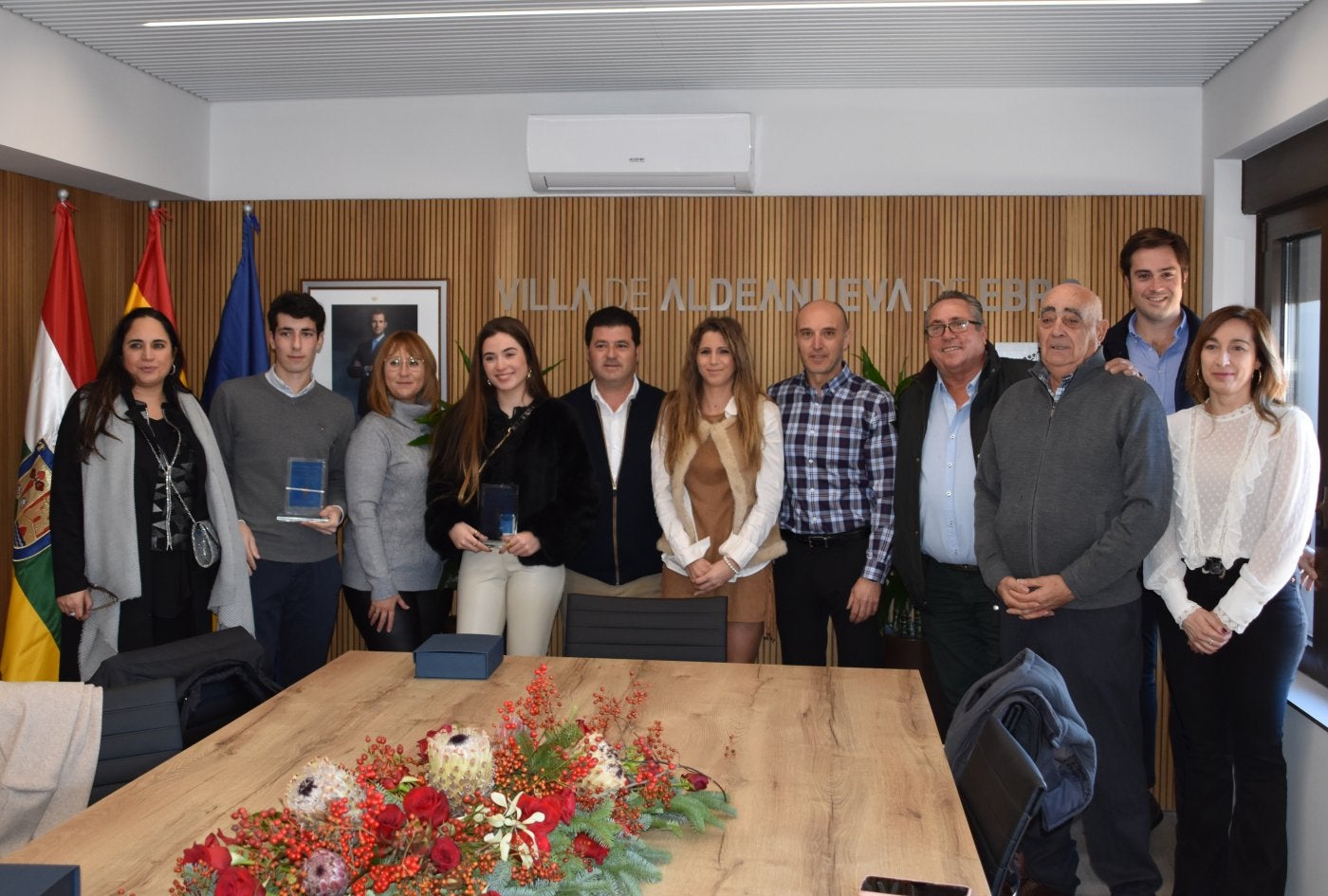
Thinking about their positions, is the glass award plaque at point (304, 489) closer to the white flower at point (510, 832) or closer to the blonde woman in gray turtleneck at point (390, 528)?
the blonde woman in gray turtleneck at point (390, 528)

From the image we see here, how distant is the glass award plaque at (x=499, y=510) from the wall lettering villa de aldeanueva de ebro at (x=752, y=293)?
6.37 feet

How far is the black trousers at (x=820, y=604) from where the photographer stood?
4230 mm

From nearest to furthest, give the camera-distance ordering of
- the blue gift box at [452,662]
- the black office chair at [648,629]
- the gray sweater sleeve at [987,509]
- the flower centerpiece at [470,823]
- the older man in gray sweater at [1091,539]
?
the flower centerpiece at [470,823] → the blue gift box at [452,662] → the older man in gray sweater at [1091,539] → the black office chair at [648,629] → the gray sweater sleeve at [987,509]

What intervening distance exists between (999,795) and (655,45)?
11.8ft

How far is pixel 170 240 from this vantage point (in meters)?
5.82

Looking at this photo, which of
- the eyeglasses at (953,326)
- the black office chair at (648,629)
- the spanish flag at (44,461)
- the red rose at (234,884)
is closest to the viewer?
the red rose at (234,884)

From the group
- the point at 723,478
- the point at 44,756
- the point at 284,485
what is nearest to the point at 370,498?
the point at 284,485

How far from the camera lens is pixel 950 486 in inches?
156

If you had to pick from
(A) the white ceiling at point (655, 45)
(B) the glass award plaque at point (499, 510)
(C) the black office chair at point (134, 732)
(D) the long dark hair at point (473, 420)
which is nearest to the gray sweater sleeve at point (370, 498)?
(D) the long dark hair at point (473, 420)

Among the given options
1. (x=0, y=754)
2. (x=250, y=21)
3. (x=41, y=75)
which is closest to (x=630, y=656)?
(x=0, y=754)

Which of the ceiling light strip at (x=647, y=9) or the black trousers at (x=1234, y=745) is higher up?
the ceiling light strip at (x=647, y=9)

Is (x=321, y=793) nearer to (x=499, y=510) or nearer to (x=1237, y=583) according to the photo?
(x=499, y=510)

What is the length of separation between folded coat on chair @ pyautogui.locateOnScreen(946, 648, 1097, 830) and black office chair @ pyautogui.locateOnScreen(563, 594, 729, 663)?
3.94 feet

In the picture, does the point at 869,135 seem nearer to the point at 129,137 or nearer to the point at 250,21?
the point at 250,21
